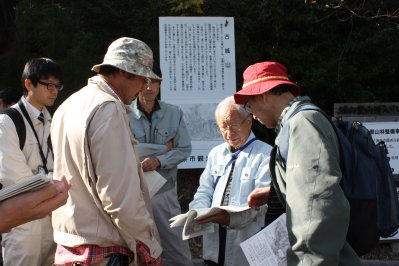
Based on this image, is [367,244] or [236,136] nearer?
[367,244]

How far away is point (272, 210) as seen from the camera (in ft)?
9.11

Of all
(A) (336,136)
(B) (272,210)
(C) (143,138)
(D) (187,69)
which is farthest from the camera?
(D) (187,69)

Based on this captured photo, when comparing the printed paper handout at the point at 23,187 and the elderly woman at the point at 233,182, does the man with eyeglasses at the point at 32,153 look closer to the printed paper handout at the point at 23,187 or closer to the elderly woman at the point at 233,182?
the elderly woman at the point at 233,182

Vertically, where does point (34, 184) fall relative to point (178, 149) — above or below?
above

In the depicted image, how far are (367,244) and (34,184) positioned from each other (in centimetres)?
140

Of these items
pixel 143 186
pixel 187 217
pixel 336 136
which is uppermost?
pixel 336 136

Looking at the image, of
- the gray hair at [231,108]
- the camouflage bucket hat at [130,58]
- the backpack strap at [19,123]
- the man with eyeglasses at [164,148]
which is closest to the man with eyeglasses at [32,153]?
the backpack strap at [19,123]

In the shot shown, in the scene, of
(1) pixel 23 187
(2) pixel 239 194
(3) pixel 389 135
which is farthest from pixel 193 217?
(3) pixel 389 135

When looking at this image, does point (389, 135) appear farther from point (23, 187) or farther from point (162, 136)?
point (23, 187)

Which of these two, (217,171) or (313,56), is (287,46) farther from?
(217,171)

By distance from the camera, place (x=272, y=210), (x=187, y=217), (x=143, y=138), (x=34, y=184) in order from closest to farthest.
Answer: (x=34, y=184) < (x=272, y=210) < (x=187, y=217) < (x=143, y=138)

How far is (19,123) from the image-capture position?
3527mm

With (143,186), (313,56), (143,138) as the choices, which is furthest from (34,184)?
(313,56)

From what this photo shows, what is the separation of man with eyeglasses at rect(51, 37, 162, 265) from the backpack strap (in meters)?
0.86
